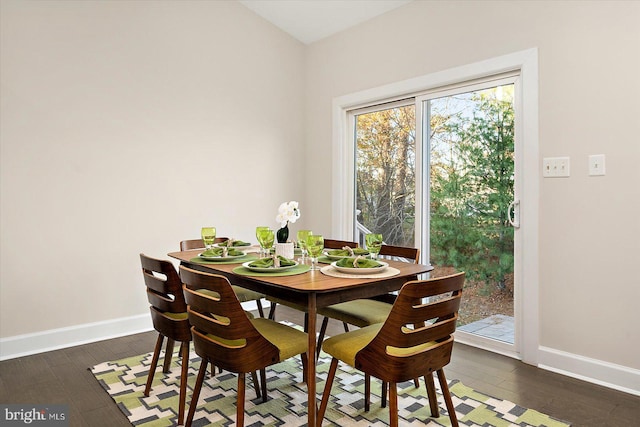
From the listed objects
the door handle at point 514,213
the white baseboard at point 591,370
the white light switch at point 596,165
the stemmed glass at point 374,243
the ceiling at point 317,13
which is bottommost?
the white baseboard at point 591,370

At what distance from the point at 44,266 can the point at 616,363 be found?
12.1 feet

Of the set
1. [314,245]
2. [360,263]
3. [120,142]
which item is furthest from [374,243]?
[120,142]

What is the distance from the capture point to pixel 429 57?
130 inches

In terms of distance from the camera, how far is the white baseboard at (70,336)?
286 cm

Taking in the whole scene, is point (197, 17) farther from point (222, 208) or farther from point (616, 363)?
point (616, 363)

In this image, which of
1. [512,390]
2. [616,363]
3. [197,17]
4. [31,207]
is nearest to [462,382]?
[512,390]

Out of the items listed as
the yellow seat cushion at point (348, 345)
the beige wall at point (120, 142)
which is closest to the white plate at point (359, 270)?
the yellow seat cushion at point (348, 345)

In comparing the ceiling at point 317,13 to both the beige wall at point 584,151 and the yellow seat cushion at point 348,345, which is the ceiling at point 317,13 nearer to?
the beige wall at point 584,151

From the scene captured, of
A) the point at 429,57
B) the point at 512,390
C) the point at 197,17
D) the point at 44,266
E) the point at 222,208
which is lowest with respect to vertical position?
the point at 512,390

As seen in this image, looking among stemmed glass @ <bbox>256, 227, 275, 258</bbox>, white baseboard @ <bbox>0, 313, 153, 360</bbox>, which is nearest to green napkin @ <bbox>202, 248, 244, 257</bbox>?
stemmed glass @ <bbox>256, 227, 275, 258</bbox>

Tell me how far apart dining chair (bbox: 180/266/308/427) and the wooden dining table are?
0.50ft

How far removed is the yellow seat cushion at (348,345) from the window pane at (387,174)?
1736mm

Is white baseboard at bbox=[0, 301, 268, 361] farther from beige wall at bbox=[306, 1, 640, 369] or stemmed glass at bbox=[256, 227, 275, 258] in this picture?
beige wall at bbox=[306, 1, 640, 369]

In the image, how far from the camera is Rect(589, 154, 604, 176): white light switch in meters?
2.44
